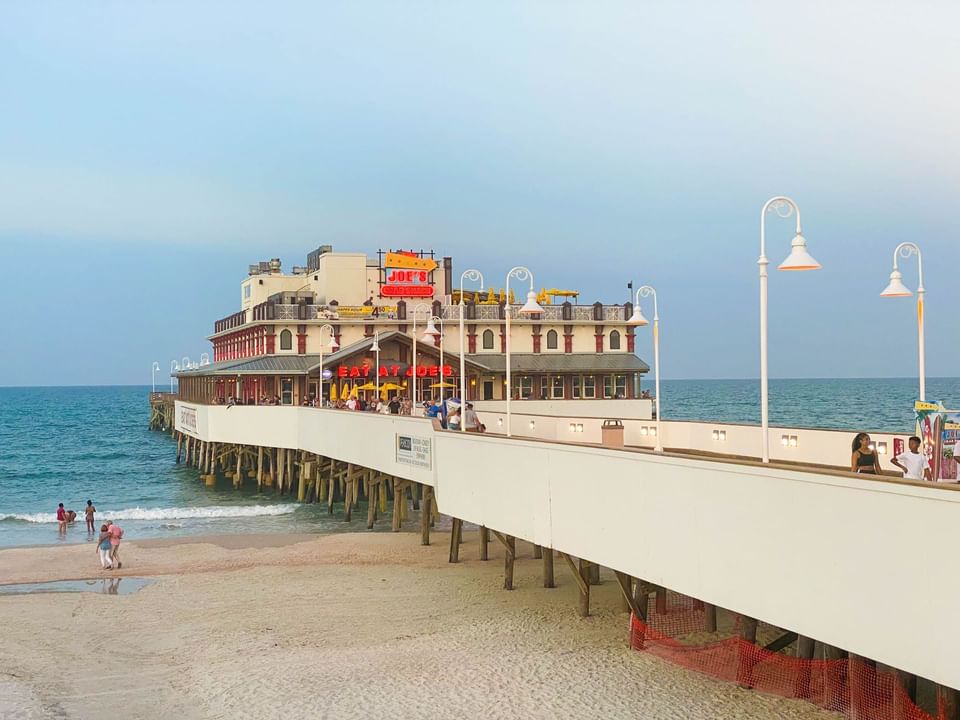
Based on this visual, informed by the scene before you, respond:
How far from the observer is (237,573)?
26797 mm

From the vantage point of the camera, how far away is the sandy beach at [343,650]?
607 inches

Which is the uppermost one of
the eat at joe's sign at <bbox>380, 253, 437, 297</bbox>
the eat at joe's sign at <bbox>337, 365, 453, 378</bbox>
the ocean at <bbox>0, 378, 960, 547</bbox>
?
the eat at joe's sign at <bbox>380, 253, 437, 297</bbox>

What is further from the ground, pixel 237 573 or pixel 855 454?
pixel 855 454

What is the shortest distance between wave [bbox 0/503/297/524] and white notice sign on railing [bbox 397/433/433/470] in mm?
14241

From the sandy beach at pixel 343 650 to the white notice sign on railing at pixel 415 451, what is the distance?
2.53 metres

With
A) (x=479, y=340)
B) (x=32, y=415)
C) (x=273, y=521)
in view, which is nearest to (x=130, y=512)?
(x=273, y=521)

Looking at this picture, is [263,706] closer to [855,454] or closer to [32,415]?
[855,454]

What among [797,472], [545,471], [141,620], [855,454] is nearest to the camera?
[797,472]

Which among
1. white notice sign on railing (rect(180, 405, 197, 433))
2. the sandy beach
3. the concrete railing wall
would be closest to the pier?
the concrete railing wall

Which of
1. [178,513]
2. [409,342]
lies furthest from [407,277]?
[178,513]

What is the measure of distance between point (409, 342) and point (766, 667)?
34.3m

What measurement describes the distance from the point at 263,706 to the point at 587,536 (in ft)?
18.0

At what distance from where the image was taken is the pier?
1066cm

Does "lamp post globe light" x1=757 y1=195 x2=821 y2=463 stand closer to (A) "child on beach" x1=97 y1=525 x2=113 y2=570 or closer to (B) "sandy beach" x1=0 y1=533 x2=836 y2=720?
(B) "sandy beach" x1=0 y1=533 x2=836 y2=720
